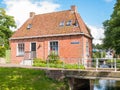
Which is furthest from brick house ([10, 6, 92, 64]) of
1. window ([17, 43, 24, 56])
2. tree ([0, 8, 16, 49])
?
tree ([0, 8, 16, 49])

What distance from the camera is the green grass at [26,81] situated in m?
16.2

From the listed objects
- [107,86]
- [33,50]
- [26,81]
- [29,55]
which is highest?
[33,50]

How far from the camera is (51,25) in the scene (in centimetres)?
3044

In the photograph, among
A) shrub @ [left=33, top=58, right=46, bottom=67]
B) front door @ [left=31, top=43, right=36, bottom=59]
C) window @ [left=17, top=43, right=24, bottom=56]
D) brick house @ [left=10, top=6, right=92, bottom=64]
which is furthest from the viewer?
window @ [left=17, top=43, right=24, bottom=56]

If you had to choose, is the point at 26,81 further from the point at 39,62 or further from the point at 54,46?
the point at 54,46

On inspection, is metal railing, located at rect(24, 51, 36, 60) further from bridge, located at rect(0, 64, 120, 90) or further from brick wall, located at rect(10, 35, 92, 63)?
bridge, located at rect(0, 64, 120, 90)

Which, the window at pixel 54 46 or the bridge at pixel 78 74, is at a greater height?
the window at pixel 54 46

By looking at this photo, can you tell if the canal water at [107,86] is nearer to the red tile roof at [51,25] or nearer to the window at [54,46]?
the window at [54,46]

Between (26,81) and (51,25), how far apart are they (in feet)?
46.7

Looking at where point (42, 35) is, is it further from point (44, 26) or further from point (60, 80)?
point (60, 80)

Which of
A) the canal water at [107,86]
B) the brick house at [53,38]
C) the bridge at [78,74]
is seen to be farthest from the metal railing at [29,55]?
the bridge at [78,74]

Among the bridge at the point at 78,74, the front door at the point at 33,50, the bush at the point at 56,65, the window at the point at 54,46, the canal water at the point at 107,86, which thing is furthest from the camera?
the front door at the point at 33,50

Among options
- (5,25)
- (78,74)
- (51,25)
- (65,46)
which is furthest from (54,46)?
(5,25)

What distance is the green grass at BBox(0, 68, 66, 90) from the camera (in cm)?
1623
